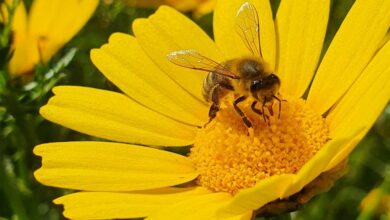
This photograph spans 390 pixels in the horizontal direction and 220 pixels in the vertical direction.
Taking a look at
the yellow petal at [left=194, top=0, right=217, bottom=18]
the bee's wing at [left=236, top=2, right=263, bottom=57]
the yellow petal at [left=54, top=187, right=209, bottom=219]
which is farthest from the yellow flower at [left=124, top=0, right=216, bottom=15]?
the yellow petal at [left=54, top=187, right=209, bottom=219]

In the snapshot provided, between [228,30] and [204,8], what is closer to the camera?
[228,30]

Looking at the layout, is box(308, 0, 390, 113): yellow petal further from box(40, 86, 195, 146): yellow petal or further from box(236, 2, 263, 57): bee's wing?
box(40, 86, 195, 146): yellow petal

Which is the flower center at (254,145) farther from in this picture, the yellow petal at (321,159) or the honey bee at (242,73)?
the yellow petal at (321,159)

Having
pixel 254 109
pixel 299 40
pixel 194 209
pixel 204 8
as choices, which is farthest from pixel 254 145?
pixel 204 8

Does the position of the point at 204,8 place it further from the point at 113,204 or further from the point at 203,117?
the point at 113,204

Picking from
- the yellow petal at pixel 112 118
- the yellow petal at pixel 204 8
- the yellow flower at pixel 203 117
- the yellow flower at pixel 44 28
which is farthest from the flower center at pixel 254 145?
the yellow petal at pixel 204 8
